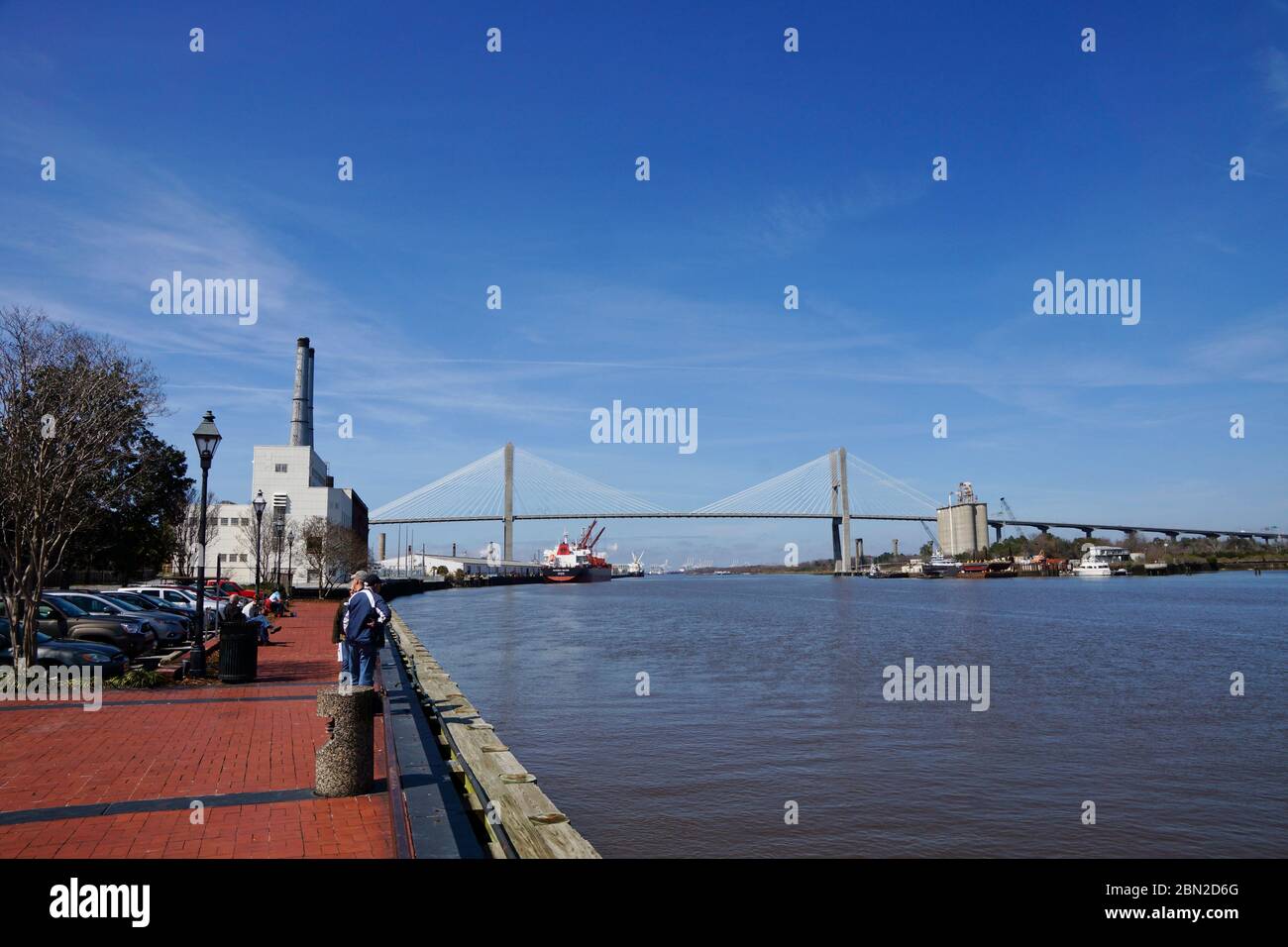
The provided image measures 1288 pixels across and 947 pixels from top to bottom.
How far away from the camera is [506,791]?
808cm

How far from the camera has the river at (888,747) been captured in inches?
419

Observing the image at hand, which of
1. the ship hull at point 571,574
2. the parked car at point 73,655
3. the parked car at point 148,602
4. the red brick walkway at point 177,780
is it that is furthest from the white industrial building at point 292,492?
the ship hull at point 571,574

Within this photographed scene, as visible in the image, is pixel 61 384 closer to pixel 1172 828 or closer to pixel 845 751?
pixel 845 751

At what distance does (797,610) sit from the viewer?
2430 inches

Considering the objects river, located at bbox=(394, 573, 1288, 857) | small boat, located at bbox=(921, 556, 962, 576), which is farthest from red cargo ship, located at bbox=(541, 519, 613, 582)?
river, located at bbox=(394, 573, 1288, 857)

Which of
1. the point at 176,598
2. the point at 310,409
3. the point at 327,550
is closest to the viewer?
the point at 176,598

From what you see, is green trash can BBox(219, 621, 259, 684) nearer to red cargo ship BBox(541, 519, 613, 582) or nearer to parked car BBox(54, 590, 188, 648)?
parked car BBox(54, 590, 188, 648)

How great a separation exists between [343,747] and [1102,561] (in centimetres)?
17751

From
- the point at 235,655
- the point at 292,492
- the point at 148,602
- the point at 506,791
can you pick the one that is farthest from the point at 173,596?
the point at 292,492

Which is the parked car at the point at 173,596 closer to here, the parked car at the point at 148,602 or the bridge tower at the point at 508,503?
the parked car at the point at 148,602

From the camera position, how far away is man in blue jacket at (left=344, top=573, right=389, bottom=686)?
1134cm

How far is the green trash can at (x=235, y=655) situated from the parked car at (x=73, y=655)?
169 centimetres

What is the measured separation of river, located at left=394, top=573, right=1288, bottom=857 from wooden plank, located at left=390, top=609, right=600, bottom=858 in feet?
5.05

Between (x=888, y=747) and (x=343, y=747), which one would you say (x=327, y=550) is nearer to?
(x=888, y=747)
